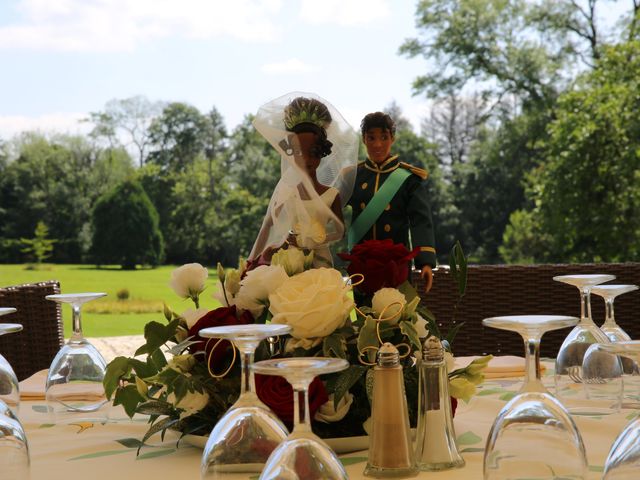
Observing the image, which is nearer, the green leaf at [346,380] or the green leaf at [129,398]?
the green leaf at [346,380]

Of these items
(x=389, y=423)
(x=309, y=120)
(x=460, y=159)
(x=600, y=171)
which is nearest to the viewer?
(x=389, y=423)

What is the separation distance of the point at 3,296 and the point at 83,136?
8061 mm

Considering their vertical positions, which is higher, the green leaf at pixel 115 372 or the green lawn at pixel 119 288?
the green leaf at pixel 115 372

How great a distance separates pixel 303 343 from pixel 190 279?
0.29 meters

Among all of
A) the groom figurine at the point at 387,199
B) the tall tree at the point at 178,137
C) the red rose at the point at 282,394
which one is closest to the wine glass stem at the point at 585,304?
the red rose at the point at 282,394

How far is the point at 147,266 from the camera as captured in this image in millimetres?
10547

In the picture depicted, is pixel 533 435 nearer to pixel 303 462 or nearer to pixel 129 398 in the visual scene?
pixel 303 462

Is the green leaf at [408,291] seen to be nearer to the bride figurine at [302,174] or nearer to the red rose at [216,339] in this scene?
the red rose at [216,339]

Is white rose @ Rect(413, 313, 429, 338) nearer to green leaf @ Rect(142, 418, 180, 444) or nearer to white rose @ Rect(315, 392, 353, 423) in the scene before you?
white rose @ Rect(315, 392, 353, 423)

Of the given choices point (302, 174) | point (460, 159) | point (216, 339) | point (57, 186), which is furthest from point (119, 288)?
point (216, 339)

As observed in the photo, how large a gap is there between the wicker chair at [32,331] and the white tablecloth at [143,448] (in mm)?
1110

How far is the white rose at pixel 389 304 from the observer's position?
3.83 feet

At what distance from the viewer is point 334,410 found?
3.80ft

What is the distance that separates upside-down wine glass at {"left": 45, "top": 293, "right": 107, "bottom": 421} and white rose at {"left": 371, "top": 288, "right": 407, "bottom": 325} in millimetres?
549
